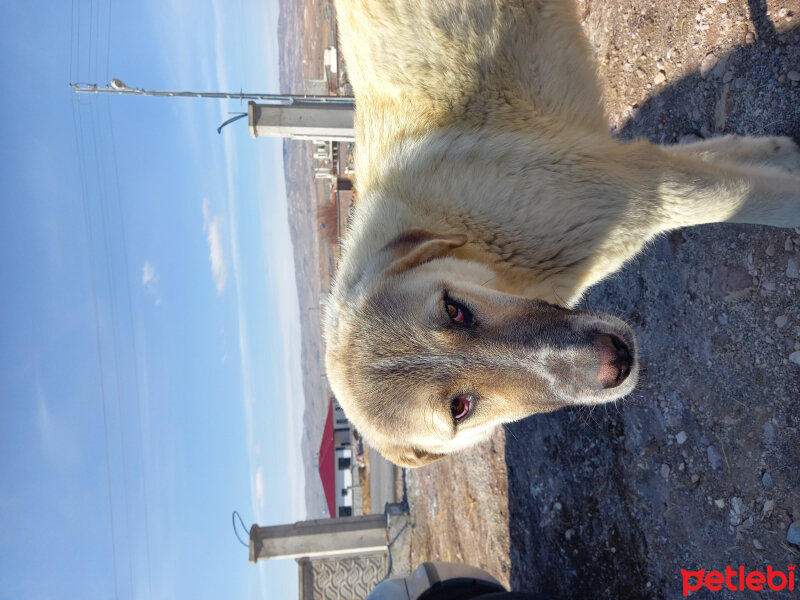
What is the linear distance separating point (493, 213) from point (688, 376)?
2.08 meters

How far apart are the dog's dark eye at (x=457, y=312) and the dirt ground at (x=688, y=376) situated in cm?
200

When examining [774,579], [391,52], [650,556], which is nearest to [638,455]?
[650,556]

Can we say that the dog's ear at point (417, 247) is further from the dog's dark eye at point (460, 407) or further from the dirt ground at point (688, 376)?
the dirt ground at point (688, 376)

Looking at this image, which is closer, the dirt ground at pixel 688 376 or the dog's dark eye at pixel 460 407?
the dog's dark eye at pixel 460 407

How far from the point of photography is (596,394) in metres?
2.11

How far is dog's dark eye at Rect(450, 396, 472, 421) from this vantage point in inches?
96.5

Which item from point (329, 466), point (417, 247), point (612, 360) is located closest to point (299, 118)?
point (417, 247)

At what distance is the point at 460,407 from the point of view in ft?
8.12

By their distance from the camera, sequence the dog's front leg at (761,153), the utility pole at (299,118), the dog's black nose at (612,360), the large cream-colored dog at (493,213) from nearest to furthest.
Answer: the dog's black nose at (612,360), the large cream-colored dog at (493,213), the dog's front leg at (761,153), the utility pole at (299,118)

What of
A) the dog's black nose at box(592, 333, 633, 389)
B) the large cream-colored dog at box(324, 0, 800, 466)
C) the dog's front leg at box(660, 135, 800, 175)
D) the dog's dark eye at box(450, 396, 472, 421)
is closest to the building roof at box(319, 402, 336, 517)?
the large cream-colored dog at box(324, 0, 800, 466)

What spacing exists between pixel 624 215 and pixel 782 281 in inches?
48.9

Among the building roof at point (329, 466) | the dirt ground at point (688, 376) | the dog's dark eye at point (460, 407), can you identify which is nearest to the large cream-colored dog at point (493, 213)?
the dog's dark eye at point (460, 407)

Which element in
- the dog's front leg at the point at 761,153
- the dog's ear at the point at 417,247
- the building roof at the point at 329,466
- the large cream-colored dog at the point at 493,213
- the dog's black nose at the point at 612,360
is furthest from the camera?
the building roof at the point at 329,466

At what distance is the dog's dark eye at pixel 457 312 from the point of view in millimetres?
2432
